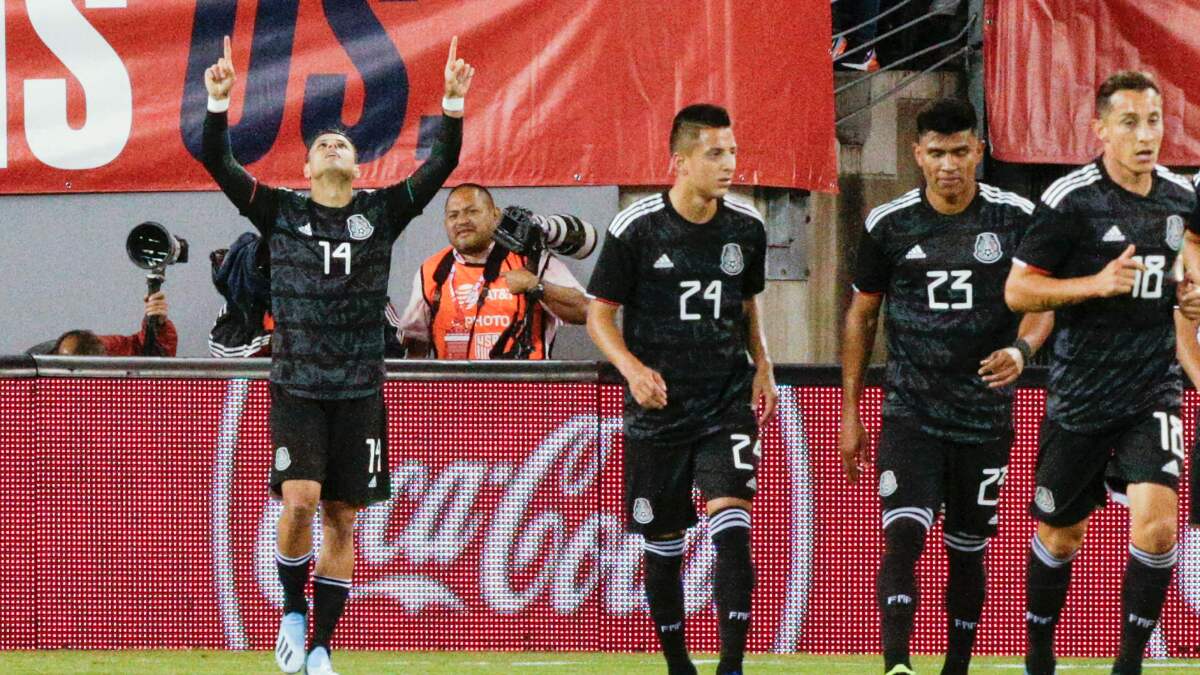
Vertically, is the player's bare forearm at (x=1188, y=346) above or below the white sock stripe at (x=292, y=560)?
above

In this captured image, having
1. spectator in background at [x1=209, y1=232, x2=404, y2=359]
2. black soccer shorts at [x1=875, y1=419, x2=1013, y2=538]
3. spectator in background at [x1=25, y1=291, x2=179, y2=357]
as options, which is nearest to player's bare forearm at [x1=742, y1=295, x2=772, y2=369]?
black soccer shorts at [x1=875, y1=419, x2=1013, y2=538]

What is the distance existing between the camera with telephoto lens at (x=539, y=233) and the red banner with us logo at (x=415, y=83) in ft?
2.03

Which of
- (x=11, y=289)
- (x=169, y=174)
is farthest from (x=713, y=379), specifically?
(x=11, y=289)

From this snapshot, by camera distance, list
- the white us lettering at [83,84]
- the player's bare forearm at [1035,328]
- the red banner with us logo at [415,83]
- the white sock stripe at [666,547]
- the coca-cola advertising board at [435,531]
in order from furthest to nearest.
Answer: the white us lettering at [83,84], the red banner with us logo at [415,83], the coca-cola advertising board at [435,531], the white sock stripe at [666,547], the player's bare forearm at [1035,328]

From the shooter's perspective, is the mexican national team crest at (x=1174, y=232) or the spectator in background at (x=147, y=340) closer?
the mexican national team crest at (x=1174, y=232)

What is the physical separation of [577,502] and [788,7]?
3.06 m

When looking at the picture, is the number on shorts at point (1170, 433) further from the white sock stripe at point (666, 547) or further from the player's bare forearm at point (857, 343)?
the white sock stripe at point (666, 547)

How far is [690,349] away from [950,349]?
0.97 metres

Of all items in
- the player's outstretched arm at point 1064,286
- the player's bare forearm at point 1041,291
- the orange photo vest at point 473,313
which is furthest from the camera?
the orange photo vest at point 473,313

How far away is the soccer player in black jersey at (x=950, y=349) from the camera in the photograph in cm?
775

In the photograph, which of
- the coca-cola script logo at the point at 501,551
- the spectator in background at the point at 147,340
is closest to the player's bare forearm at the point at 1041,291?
the coca-cola script logo at the point at 501,551

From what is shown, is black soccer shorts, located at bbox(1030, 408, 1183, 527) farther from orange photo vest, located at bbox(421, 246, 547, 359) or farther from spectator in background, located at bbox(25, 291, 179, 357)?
spectator in background, located at bbox(25, 291, 179, 357)

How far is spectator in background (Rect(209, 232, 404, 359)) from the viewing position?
34.1 ft

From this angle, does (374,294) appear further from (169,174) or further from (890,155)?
(890,155)
